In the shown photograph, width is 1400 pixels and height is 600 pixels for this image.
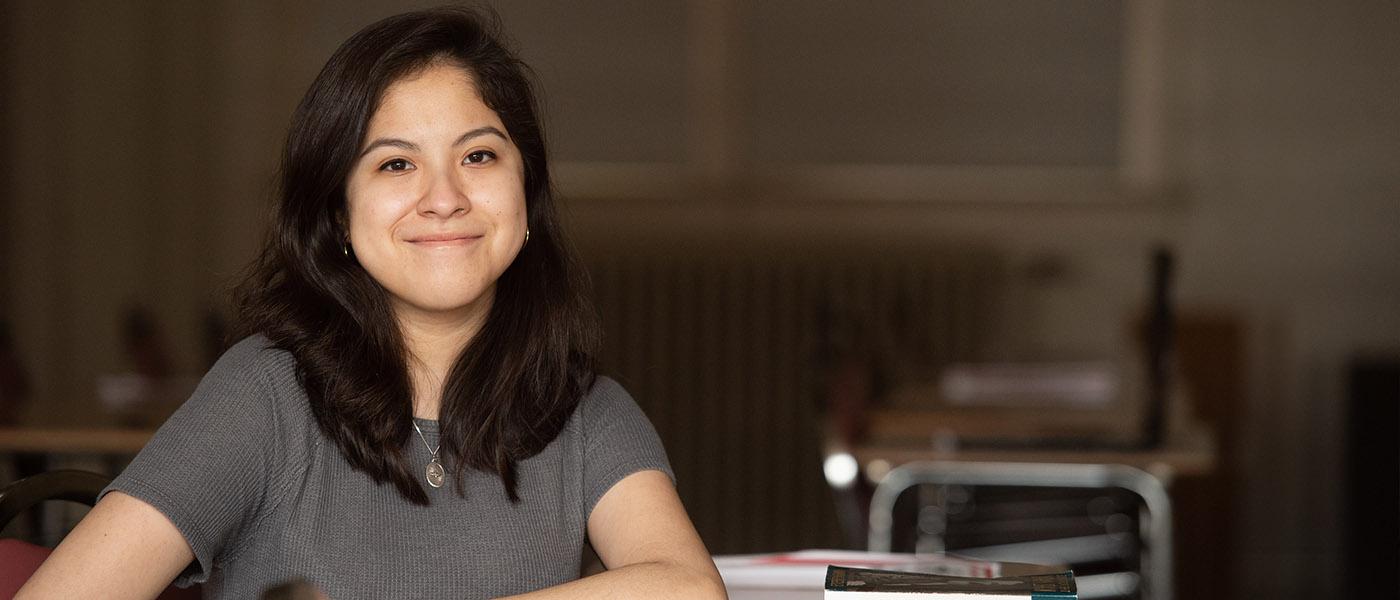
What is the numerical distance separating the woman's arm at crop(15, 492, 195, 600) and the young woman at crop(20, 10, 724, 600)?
19 millimetres

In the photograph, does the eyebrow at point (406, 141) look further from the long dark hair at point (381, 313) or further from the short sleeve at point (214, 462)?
the short sleeve at point (214, 462)

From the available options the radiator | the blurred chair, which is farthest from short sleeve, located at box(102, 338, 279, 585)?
the radiator

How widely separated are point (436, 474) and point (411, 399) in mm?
86

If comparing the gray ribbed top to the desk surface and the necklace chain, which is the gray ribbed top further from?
the desk surface

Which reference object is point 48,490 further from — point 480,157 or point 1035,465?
point 1035,465

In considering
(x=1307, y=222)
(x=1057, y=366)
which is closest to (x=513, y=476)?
(x=1057, y=366)

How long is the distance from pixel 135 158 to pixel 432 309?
4.04m

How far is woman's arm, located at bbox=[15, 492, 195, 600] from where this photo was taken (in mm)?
1202

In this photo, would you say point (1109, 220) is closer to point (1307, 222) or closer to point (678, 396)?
point (1307, 222)

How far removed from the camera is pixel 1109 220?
5.36m

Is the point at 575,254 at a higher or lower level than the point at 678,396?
higher

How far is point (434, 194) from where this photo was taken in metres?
1.43

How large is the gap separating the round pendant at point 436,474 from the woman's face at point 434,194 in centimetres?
15

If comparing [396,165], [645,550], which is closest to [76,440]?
[396,165]
